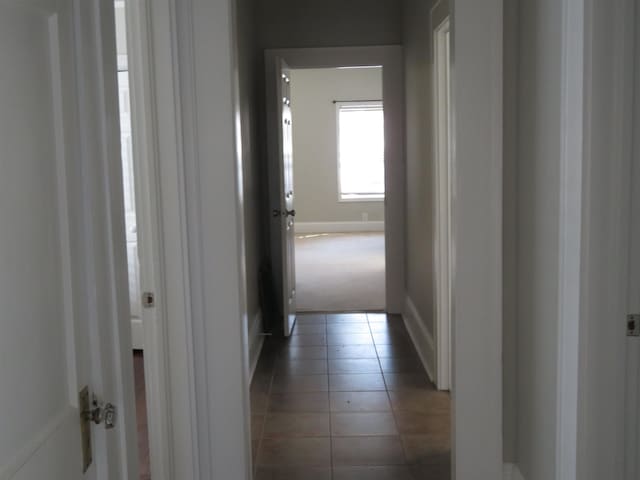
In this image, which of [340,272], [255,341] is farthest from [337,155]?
[255,341]

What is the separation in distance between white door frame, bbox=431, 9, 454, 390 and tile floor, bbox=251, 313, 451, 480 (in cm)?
39

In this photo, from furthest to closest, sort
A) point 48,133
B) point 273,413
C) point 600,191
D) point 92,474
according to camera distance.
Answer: point 273,413
point 600,191
point 92,474
point 48,133

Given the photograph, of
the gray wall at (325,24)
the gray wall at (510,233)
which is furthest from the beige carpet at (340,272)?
the gray wall at (510,233)

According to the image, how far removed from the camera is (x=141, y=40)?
221 cm

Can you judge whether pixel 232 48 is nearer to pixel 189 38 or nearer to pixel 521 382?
pixel 189 38

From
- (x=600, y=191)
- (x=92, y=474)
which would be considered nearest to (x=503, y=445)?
(x=600, y=191)

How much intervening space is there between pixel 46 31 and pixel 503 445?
2.26 m

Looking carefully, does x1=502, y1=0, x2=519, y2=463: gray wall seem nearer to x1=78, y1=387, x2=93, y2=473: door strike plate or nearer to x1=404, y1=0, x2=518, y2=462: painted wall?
x1=404, y1=0, x2=518, y2=462: painted wall

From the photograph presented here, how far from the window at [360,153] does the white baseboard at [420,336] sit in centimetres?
636

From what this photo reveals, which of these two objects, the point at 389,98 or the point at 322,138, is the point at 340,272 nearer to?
the point at 389,98

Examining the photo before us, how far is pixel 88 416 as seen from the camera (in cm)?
129

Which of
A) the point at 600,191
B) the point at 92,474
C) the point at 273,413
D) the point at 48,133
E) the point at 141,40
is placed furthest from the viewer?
the point at 273,413

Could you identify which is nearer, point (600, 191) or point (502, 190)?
point (600, 191)

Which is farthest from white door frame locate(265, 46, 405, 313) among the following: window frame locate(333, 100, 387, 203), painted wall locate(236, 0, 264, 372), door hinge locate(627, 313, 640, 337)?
window frame locate(333, 100, 387, 203)
